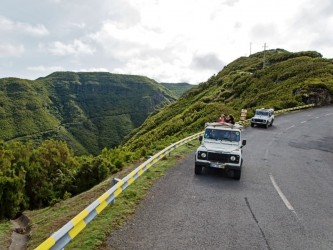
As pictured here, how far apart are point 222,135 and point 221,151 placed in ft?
4.98

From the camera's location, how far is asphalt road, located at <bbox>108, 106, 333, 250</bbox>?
7.28 metres

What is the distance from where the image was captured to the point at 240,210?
950 centimetres

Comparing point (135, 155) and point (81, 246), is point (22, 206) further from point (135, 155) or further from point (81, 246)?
point (81, 246)

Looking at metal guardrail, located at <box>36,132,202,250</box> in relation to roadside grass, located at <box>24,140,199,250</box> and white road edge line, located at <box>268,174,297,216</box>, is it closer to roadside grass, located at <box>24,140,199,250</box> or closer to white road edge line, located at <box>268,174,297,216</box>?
roadside grass, located at <box>24,140,199,250</box>

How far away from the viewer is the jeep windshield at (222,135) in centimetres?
1463

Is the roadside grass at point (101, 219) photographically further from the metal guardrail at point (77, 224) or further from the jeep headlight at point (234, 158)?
the jeep headlight at point (234, 158)

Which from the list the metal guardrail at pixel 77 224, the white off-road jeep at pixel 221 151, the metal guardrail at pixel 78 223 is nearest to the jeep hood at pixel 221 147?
the white off-road jeep at pixel 221 151

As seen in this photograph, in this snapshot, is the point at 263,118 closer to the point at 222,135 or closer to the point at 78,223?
the point at 222,135

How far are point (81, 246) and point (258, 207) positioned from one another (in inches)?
217

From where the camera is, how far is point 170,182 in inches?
486

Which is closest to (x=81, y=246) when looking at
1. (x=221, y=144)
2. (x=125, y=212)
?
(x=125, y=212)

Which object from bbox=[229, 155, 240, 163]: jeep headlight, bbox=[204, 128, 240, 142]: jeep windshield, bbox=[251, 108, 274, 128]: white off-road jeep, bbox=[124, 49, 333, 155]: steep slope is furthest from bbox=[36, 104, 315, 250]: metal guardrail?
bbox=[124, 49, 333, 155]: steep slope

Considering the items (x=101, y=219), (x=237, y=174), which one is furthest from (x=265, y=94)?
(x=101, y=219)

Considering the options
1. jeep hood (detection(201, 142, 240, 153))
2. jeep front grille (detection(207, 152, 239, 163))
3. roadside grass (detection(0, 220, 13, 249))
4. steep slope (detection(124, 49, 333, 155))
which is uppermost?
steep slope (detection(124, 49, 333, 155))
